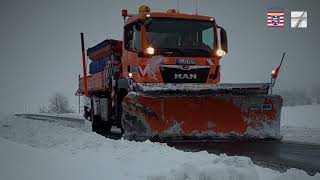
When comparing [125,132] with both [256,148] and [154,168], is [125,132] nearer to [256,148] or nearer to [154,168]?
[256,148]

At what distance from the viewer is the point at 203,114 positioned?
9.05 meters

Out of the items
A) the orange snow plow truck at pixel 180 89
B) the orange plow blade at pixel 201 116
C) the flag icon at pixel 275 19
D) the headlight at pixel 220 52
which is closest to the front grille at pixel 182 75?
the orange snow plow truck at pixel 180 89

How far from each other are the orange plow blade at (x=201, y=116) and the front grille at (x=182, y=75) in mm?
1004

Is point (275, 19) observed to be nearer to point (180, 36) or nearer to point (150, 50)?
point (180, 36)

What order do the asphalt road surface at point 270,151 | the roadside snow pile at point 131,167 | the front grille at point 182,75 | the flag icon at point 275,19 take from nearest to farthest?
the roadside snow pile at point 131,167, the asphalt road surface at point 270,151, the front grille at point 182,75, the flag icon at point 275,19

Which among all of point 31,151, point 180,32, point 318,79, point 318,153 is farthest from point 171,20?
point 318,79

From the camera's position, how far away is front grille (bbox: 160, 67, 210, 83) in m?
9.80

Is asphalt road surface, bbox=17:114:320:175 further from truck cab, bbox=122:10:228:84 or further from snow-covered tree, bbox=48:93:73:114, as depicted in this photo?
snow-covered tree, bbox=48:93:73:114

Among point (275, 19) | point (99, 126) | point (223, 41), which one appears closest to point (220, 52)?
point (223, 41)

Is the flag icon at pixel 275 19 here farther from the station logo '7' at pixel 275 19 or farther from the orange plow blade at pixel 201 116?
the orange plow blade at pixel 201 116

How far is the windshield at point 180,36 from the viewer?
1003 centimetres

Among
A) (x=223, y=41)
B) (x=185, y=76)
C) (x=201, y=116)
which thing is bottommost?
(x=201, y=116)

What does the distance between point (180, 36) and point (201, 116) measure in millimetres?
2222

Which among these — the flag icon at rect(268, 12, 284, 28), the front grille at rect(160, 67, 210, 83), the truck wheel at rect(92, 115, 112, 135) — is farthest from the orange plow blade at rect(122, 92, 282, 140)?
the flag icon at rect(268, 12, 284, 28)
